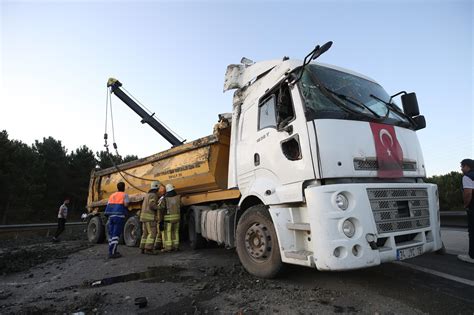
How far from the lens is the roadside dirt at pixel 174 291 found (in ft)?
9.25

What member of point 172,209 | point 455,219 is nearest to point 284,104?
point 172,209

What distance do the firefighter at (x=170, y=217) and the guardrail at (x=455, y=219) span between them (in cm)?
749

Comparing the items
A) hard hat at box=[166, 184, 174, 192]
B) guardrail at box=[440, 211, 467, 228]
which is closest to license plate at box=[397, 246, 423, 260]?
hard hat at box=[166, 184, 174, 192]

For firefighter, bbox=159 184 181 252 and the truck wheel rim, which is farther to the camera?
firefighter, bbox=159 184 181 252

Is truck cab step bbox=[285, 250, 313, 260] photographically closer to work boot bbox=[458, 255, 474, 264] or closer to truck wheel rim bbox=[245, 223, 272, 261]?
truck wheel rim bbox=[245, 223, 272, 261]

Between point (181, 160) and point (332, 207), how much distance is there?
14.1ft

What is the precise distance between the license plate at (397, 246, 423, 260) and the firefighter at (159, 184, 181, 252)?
455 centimetres

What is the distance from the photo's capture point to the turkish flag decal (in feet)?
10.6

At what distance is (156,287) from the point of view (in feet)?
12.0

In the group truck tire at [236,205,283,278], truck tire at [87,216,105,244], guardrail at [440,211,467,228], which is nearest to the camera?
truck tire at [236,205,283,278]

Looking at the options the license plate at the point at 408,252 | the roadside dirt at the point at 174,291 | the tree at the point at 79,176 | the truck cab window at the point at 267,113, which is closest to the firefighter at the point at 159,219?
the roadside dirt at the point at 174,291

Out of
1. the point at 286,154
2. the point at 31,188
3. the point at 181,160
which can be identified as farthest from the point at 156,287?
the point at 31,188

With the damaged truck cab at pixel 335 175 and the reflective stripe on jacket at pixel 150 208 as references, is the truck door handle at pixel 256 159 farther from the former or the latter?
the reflective stripe on jacket at pixel 150 208

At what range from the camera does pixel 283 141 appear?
3502 mm
